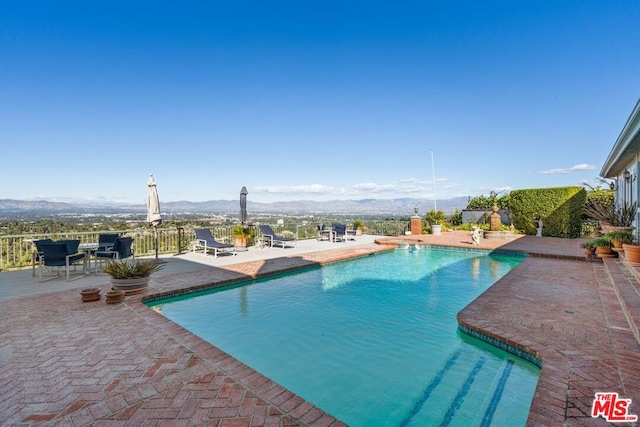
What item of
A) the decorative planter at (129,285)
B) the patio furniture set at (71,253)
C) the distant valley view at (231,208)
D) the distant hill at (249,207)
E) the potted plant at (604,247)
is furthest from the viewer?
the distant hill at (249,207)

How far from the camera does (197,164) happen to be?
22031 mm

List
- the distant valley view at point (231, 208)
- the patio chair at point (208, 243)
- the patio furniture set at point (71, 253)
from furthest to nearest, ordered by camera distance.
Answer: the distant valley view at point (231, 208) < the patio chair at point (208, 243) < the patio furniture set at point (71, 253)

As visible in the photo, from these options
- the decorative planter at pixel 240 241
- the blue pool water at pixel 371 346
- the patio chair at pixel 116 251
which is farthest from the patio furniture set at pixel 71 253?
the decorative planter at pixel 240 241

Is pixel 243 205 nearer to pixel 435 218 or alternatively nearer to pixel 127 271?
pixel 127 271

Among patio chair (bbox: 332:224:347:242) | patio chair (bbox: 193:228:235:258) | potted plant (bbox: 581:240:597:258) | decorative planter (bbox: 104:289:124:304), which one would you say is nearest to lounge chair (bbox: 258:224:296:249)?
patio chair (bbox: 193:228:235:258)

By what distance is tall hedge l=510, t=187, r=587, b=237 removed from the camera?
13.4 metres

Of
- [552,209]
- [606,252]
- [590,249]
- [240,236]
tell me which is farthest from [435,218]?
[240,236]

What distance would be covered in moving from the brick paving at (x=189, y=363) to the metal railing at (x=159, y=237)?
11.5 ft

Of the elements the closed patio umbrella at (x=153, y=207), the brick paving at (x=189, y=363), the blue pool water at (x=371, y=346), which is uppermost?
the closed patio umbrella at (x=153, y=207)

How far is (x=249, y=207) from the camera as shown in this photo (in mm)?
27906

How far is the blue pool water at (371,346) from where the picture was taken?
261cm

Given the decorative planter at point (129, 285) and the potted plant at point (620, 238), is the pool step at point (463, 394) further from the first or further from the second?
the potted plant at point (620, 238)

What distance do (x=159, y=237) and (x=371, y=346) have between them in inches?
343

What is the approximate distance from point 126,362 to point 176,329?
0.83m
